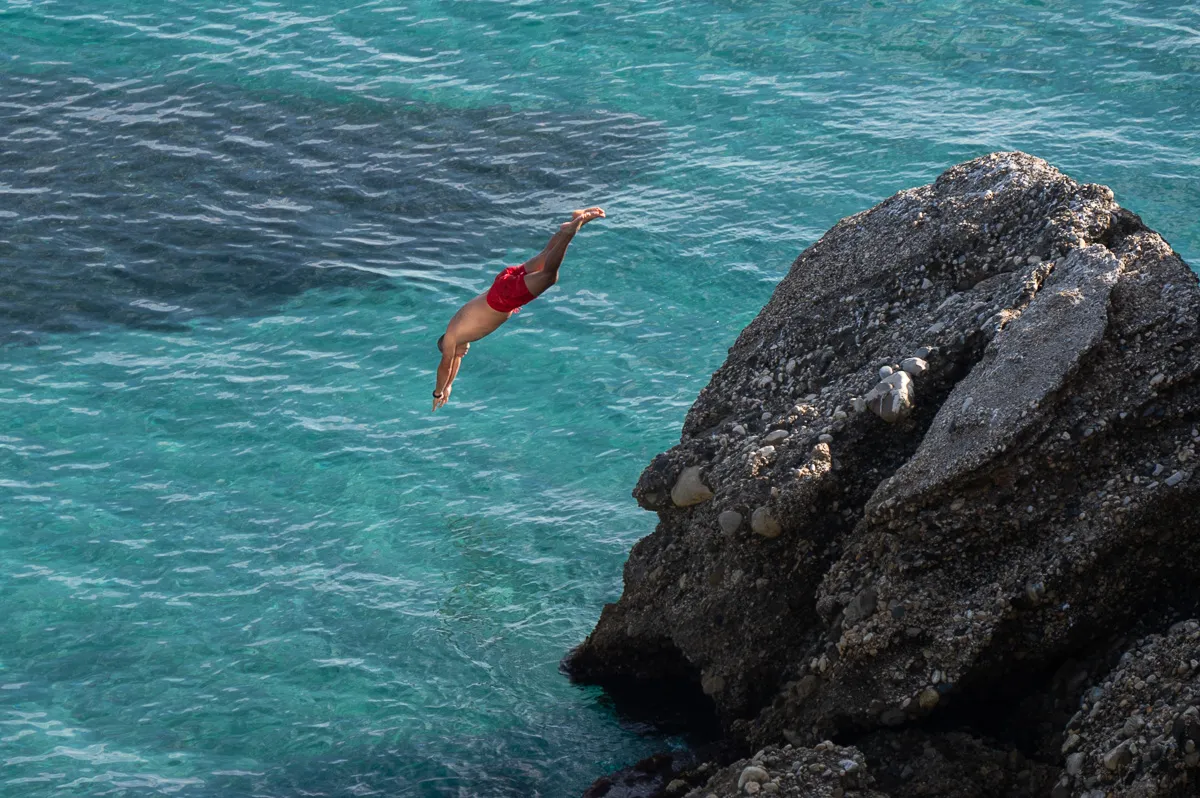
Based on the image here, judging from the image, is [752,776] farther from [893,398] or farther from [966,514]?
[893,398]

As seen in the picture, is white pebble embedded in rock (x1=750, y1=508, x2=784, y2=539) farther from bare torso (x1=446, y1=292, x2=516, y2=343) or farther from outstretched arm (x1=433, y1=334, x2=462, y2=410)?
outstretched arm (x1=433, y1=334, x2=462, y2=410)

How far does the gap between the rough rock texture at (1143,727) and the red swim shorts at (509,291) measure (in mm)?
5703

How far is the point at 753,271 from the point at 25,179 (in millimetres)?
10851

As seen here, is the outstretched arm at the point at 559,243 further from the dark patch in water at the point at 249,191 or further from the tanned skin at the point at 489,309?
the dark patch in water at the point at 249,191

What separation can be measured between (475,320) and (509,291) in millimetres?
667

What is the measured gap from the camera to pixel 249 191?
757 inches

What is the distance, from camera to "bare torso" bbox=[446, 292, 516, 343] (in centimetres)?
1151

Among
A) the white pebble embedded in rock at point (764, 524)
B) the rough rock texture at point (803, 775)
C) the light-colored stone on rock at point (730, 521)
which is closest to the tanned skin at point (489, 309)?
the light-colored stone on rock at point (730, 521)

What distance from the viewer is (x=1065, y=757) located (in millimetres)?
7207

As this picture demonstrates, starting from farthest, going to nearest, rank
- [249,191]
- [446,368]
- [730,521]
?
[249,191] < [446,368] < [730,521]

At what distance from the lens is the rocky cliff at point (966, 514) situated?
25.2 ft

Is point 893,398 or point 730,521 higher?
point 893,398

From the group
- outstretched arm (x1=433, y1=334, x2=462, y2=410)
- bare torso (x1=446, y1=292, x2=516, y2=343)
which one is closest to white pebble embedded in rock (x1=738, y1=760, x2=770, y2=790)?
bare torso (x1=446, y1=292, x2=516, y2=343)

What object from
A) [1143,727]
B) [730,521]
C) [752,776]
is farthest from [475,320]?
[1143,727]
